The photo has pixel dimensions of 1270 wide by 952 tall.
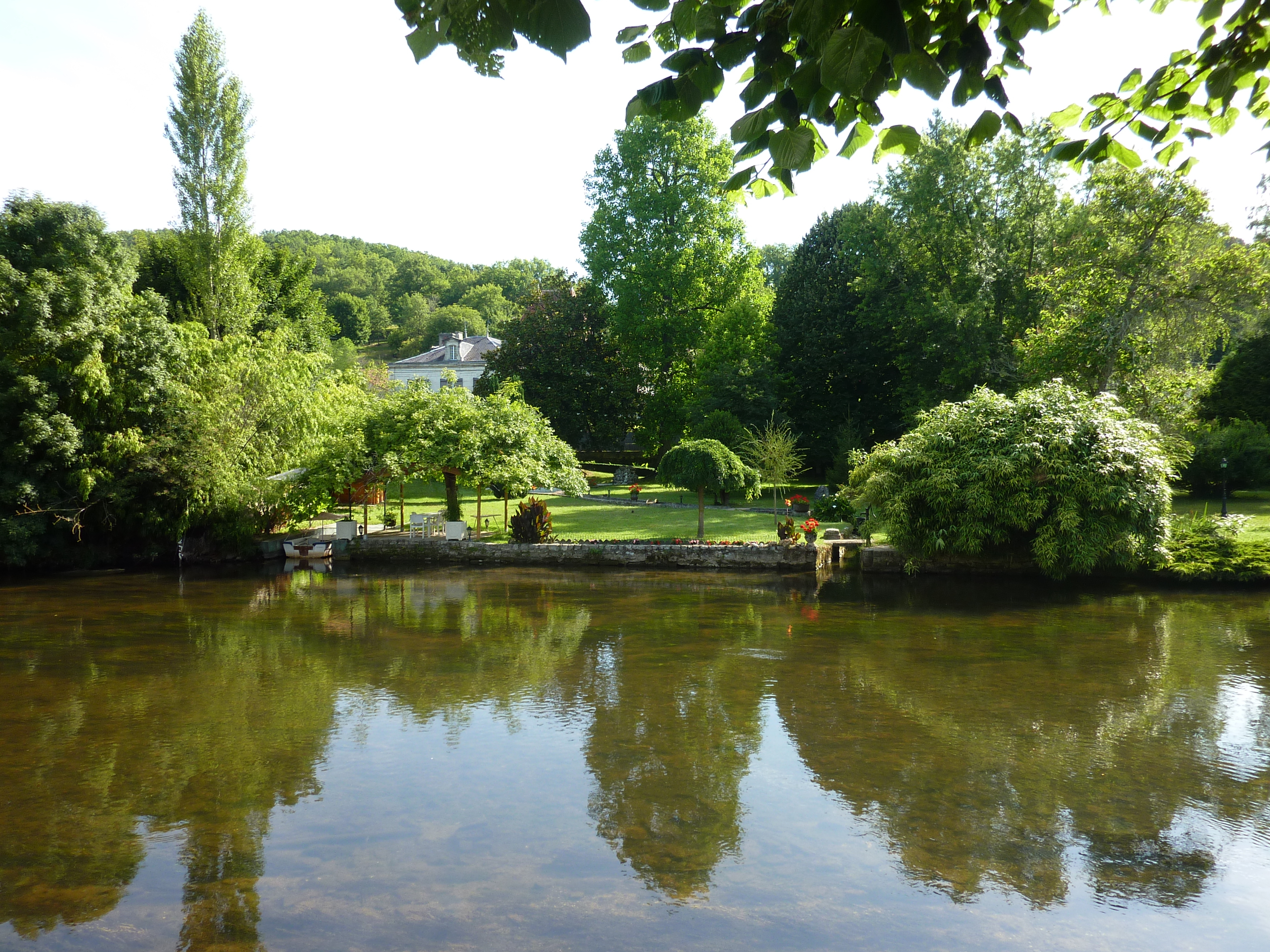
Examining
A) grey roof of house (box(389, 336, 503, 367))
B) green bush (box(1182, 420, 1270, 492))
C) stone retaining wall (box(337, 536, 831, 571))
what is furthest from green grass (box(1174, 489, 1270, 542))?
grey roof of house (box(389, 336, 503, 367))

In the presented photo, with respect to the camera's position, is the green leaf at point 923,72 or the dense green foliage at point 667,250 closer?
the green leaf at point 923,72

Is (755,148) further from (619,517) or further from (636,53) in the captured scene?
(619,517)

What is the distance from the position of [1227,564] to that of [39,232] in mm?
27631

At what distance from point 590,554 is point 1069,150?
17393 millimetres

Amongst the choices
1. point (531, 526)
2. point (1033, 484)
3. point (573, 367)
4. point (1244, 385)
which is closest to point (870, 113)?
point (1033, 484)

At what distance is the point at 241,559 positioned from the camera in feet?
73.7

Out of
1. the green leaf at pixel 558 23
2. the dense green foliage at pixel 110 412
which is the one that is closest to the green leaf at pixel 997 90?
the green leaf at pixel 558 23

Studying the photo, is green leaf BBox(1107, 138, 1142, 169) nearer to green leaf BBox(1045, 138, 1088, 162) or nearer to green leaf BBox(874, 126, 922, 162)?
green leaf BBox(1045, 138, 1088, 162)

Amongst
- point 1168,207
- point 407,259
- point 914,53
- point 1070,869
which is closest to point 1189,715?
point 1070,869

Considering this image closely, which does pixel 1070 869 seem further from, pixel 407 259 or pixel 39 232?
pixel 407 259

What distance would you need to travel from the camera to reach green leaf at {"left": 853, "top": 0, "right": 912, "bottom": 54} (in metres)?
2.33

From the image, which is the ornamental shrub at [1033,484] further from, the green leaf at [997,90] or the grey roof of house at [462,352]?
the grey roof of house at [462,352]

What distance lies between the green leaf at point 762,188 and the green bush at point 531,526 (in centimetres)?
1828

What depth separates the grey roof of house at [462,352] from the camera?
61.7 meters
